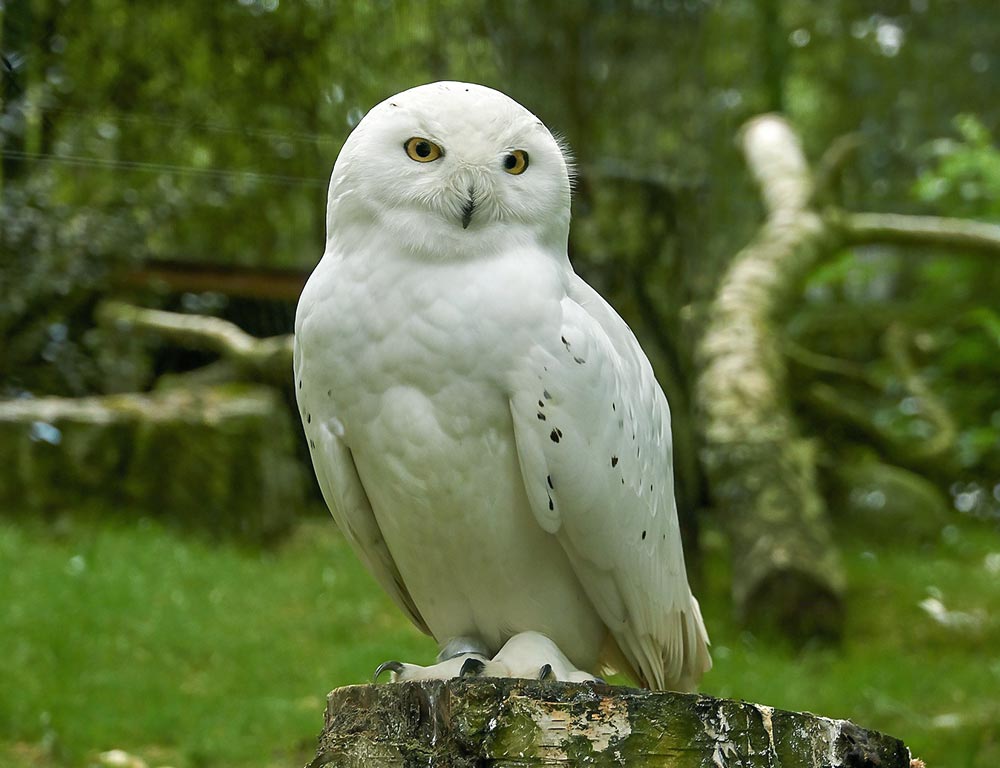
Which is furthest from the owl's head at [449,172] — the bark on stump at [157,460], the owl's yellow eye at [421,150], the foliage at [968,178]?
the foliage at [968,178]

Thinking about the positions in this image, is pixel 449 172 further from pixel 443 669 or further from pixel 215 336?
pixel 215 336

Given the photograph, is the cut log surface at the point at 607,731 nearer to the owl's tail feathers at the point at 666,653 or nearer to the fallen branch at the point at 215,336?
the owl's tail feathers at the point at 666,653

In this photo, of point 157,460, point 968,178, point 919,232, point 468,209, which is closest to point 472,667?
point 468,209

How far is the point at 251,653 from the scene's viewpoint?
4.71 metres

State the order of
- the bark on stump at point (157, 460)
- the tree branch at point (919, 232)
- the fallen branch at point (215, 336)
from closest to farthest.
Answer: the bark on stump at point (157, 460) < the fallen branch at point (215, 336) < the tree branch at point (919, 232)

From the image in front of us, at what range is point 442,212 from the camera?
2.15 m

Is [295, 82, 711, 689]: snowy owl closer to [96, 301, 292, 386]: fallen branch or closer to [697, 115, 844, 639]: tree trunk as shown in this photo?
[697, 115, 844, 639]: tree trunk

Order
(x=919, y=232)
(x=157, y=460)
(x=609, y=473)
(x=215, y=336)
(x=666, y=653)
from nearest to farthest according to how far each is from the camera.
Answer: (x=609, y=473)
(x=666, y=653)
(x=157, y=460)
(x=215, y=336)
(x=919, y=232)

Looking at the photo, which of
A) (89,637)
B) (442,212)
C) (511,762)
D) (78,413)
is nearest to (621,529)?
(511,762)

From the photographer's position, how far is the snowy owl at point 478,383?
7.00 feet

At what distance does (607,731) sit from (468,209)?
0.98 metres

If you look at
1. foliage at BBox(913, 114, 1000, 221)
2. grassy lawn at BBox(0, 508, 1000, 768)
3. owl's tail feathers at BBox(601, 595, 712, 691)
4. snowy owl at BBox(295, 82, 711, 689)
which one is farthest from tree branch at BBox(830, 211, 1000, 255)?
snowy owl at BBox(295, 82, 711, 689)

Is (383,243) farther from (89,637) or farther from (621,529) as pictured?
(89,637)

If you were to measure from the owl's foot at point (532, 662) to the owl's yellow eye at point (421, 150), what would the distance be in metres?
0.99
